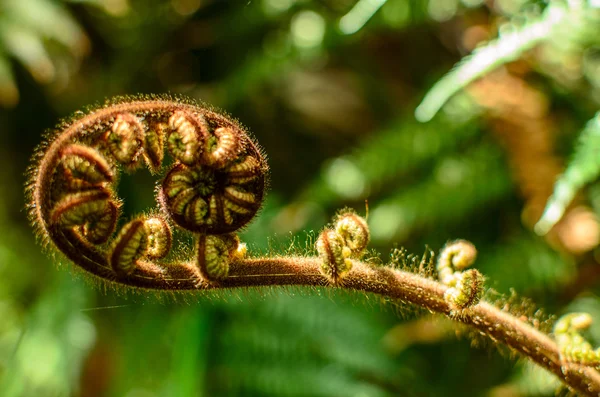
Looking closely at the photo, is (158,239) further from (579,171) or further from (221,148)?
(579,171)

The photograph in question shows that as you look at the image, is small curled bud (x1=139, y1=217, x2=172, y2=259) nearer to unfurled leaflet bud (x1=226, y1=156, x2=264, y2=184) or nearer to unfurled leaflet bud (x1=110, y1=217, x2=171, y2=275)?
unfurled leaflet bud (x1=110, y1=217, x2=171, y2=275)

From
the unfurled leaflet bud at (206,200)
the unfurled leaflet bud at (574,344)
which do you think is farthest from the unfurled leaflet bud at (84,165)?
the unfurled leaflet bud at (574,344)

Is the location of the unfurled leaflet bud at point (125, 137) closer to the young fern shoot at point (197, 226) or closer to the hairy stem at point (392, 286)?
the young fern shoot at point (197, 226)

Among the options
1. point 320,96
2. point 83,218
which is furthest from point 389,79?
point 83,218

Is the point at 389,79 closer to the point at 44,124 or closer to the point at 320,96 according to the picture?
the point at 320,96

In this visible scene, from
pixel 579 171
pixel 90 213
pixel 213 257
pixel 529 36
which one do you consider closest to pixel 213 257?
pixel 213 257
